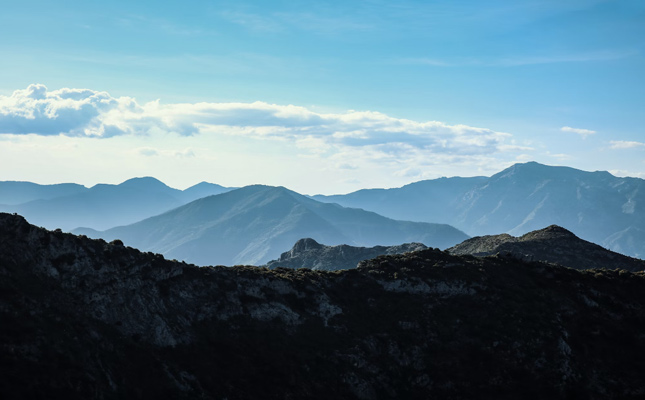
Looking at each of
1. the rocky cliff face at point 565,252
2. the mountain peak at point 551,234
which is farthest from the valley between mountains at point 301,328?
the mountain peak at point 551,234

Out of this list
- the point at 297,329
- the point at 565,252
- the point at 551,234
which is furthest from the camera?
the point at 551,234

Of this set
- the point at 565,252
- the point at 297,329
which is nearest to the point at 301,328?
the point at 297,329

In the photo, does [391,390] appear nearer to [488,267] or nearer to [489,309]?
[489,309]

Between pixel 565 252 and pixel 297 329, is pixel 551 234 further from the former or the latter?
pixel 297 329

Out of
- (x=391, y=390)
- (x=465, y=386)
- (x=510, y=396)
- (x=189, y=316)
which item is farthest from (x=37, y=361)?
(x=510, y=396)

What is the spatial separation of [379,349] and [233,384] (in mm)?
21792

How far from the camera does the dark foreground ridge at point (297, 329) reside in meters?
55.9

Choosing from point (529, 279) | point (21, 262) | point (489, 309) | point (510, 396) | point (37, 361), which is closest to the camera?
point (37, 361)

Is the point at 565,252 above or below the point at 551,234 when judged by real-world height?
below

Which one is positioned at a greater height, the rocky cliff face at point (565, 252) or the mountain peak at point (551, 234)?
the mountain peak at point (551, 234)

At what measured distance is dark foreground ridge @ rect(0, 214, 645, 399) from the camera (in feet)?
184

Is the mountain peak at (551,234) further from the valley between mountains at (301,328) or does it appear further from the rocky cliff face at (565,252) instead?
the valley between mountains at (301,328)

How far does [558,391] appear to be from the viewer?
7044 centimetres

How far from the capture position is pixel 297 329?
250 feet
